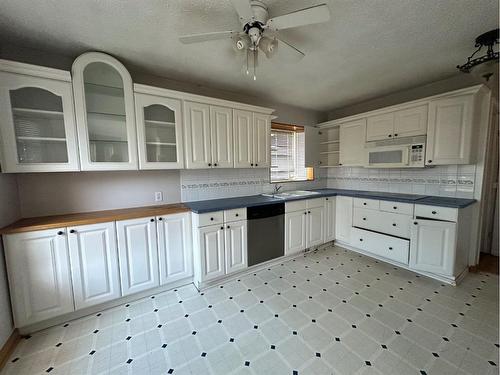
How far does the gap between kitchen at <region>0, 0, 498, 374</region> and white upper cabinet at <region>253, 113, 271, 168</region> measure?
2 centimetres

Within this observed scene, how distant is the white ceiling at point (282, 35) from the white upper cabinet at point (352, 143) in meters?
0.80

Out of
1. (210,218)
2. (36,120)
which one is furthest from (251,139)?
(36,120)

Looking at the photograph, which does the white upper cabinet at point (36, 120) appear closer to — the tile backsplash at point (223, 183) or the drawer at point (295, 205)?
the tile backsplash at point (223, 183)

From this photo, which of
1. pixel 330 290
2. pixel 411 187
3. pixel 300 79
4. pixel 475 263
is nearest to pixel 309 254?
pixel 330 290

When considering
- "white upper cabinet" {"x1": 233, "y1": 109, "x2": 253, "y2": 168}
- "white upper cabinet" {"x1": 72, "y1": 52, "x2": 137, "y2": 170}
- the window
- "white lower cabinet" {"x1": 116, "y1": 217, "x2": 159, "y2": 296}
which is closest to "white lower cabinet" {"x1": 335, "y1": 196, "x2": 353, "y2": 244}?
→ the window

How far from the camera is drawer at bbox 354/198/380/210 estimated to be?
9.37ft

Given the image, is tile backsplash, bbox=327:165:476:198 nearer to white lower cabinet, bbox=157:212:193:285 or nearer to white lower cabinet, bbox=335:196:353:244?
white lower cabinet, bbox=335:196:353:244

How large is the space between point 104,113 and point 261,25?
1626mm

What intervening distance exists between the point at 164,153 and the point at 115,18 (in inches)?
45.5

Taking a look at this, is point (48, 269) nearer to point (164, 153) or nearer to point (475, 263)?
point (164, 153)

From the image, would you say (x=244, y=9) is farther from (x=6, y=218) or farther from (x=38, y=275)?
(x=38, y=275)

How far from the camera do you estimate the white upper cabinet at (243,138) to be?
2.67 metres

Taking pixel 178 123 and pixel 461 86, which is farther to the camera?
pixel 461 86

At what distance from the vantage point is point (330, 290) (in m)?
2.22
